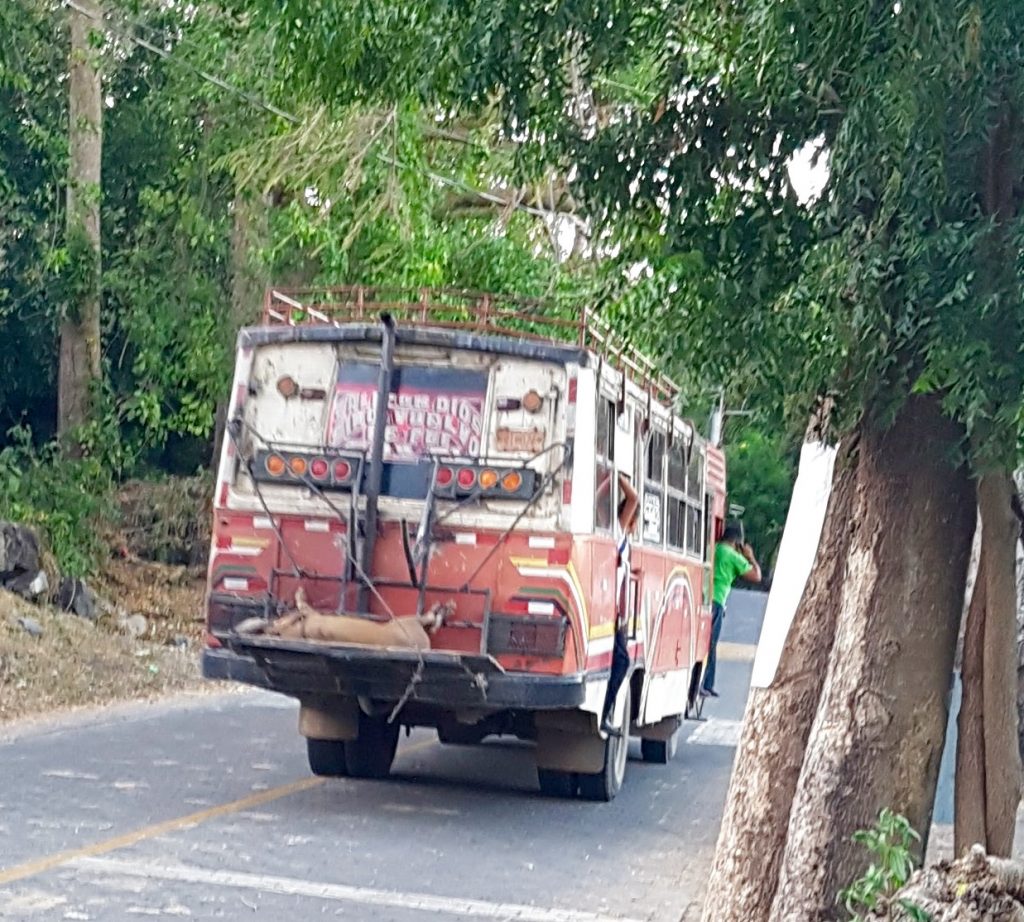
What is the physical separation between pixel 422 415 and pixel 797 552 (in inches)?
168

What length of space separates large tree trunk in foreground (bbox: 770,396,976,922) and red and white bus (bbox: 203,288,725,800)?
3.29m

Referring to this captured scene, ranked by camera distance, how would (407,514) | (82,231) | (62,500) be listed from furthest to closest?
(82,231) < (62,500) < (407,514)

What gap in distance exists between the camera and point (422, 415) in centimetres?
1080

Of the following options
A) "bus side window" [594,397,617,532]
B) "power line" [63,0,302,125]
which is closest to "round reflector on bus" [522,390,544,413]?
"bus side window" [594,397,617,532]

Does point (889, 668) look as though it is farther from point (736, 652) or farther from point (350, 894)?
point (736, 652)

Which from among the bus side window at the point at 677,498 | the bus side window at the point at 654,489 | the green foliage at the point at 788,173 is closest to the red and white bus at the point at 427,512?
the bus side window at the point at 654,489

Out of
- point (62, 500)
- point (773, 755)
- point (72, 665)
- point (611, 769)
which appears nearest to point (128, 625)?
point (62, 500)

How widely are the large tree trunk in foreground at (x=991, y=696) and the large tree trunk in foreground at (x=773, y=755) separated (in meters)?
0.56

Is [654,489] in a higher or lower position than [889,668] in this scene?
higher

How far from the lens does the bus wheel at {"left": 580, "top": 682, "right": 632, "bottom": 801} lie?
11906mm

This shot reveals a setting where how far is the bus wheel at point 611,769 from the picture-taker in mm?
11906

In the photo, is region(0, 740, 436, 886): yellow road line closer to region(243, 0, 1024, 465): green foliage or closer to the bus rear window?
the bus rear window

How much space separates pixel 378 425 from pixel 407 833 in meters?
2.51

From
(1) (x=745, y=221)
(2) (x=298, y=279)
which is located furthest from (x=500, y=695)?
(2) (x=298, y=279)
